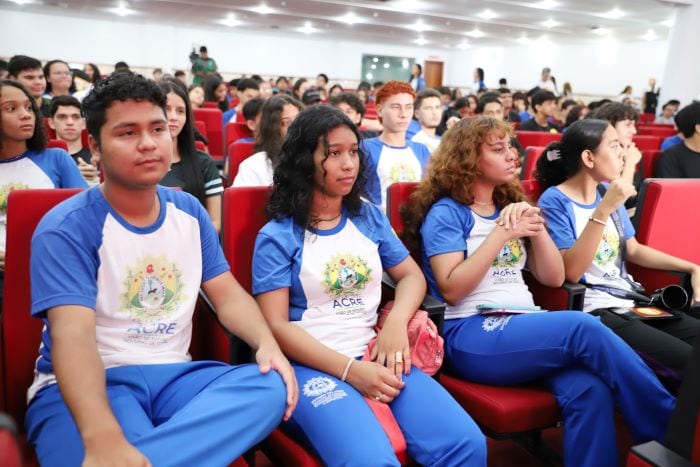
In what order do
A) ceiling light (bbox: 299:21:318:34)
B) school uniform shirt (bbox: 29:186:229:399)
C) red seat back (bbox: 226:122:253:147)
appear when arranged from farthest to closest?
1. ceiling light (bbox: 299:21:318:34)
2. red seat back (bbox: 226:122:253:147)
3. school uniform shirt (bbox: 29:186:229:399)

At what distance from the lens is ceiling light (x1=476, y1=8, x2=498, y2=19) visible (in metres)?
13.6

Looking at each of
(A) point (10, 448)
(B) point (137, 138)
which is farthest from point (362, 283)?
(A) point (10, 448)

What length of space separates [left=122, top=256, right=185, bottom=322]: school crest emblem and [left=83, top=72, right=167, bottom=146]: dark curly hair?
0.29 m

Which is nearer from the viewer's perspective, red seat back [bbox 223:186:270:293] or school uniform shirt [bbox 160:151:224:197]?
red seat back [bbox 223:186:270:293]

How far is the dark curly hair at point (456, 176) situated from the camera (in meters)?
1.87

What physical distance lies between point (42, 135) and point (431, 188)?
141cm

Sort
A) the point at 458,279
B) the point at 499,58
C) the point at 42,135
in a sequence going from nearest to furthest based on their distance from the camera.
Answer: the point at 458,279 < the point at 42,135 < the point at 499,58

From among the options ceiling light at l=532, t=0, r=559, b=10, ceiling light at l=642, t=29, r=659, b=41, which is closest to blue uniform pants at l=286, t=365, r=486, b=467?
ceiling light at l=532, t=0, r=559, b=10

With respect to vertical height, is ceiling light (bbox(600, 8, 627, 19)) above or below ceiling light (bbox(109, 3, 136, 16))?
above

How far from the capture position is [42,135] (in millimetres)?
2184

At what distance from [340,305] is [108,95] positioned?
77 centimetres

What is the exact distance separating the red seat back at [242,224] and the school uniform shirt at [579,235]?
3.20 feet

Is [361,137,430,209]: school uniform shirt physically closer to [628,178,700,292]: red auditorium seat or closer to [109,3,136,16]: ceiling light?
[628,178,700,292]: red auditorium seat

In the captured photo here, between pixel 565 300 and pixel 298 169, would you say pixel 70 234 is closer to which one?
pixel 298 169
